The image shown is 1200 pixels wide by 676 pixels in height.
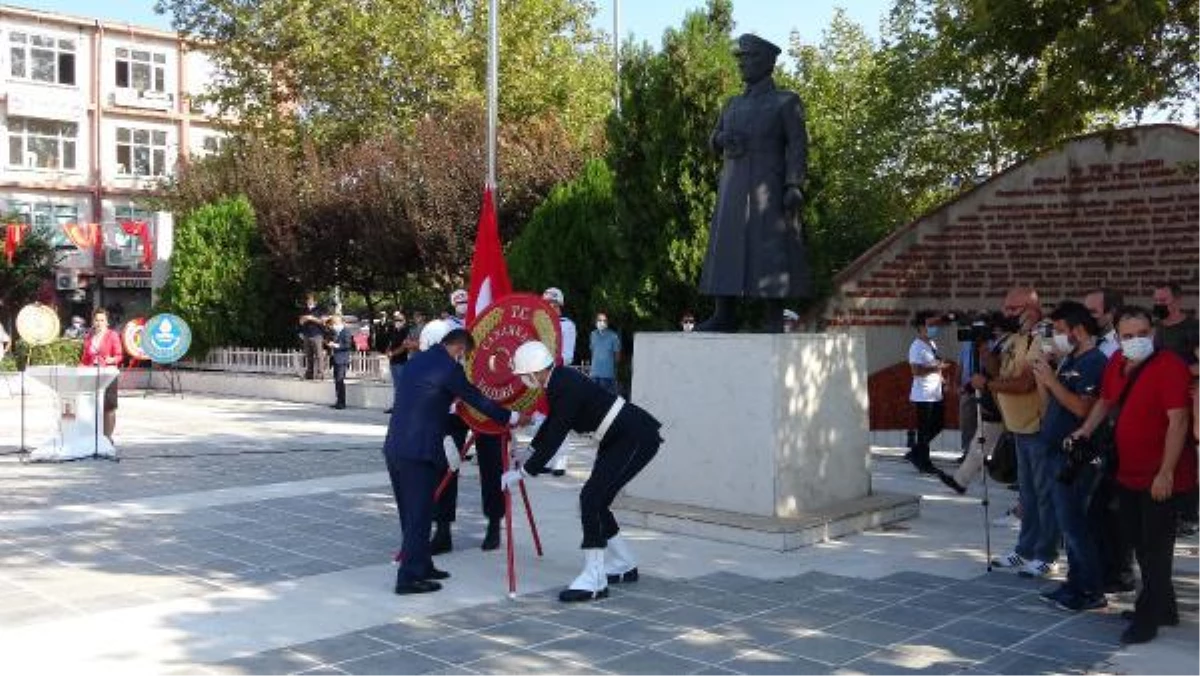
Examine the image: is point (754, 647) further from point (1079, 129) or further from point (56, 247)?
point (56, 247)

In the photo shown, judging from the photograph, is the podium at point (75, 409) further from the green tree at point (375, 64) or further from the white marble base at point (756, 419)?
the green tree at point (375, 64)

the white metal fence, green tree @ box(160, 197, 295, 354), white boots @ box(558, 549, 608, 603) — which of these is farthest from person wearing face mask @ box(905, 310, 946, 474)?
green tree @ box(160, 197, 295, 354)

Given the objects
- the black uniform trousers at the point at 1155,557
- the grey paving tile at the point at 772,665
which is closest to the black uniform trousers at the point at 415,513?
the grey paving tile at the point at 772,665

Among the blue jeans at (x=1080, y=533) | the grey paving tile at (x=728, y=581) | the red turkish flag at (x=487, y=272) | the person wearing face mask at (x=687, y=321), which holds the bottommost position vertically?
the grey paving tile at (x=728, y=581)

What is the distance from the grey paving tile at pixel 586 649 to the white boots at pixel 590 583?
74 cm

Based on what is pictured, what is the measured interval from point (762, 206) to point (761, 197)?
0.26 ft

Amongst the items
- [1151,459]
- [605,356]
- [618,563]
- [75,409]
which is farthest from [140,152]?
[1151,459]

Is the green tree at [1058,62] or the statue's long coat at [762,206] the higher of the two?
the green tree at [1058,62]

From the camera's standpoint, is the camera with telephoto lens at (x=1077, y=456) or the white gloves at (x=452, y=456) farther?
the white gloves at (x=452, y=456)

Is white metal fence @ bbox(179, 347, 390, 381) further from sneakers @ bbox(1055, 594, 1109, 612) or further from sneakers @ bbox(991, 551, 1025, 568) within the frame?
sneakers @ bbox(1055, 594, 1109, 612)

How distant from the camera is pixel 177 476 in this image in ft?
39.9

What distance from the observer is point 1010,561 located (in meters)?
7.61

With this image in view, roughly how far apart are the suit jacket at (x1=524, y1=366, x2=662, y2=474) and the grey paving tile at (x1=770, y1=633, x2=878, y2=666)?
5.61ft

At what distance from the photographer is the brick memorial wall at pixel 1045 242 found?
12.8 meters
